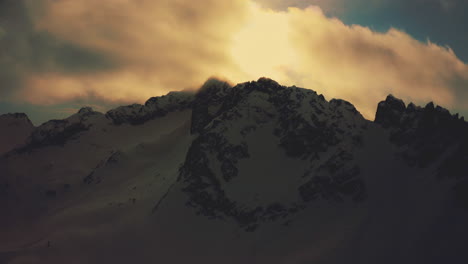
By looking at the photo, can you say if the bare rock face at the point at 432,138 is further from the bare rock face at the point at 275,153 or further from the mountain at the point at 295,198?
the bare rock face at the point at 275,153

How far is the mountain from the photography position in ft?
381

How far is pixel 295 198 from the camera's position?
144 metres

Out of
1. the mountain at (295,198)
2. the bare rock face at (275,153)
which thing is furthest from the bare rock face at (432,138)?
the bare rock face at (275,153)

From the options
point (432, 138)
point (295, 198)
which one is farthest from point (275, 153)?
point (432, 138)

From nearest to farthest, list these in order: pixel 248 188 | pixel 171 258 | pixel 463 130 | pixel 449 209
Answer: pixel 449 209, pixel 463 130, pixel 171 258, pixel 248 188

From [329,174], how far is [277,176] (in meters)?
20.8

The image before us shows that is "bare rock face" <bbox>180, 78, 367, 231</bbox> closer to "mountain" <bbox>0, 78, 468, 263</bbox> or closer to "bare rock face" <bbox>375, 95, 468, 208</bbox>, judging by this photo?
"mountain" <bbox>0, 78, 468, 263</bbox>

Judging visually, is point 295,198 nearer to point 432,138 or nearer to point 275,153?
point 275,153

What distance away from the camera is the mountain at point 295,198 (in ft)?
381

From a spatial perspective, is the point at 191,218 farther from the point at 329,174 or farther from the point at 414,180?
the point at 414,180

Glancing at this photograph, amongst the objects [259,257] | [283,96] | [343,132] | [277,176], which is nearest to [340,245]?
[259,257]

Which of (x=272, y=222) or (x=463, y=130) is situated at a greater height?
(x=463, y=130)

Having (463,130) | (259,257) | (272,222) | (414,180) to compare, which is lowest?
(259,257)

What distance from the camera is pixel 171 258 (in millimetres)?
141000
